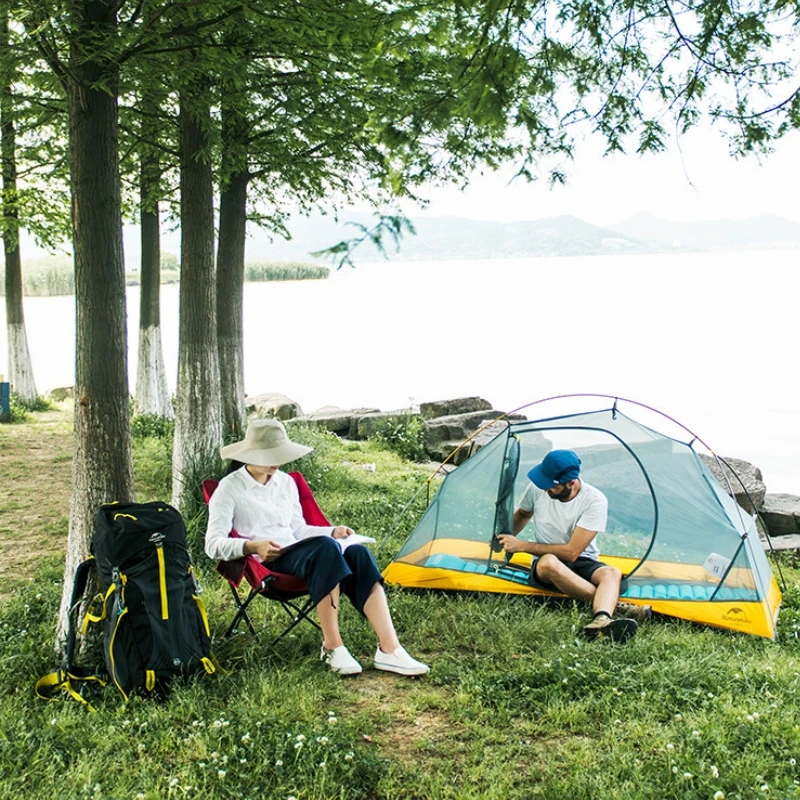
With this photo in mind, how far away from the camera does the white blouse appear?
3.88 metres

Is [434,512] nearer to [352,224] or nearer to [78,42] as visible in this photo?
[352,224]

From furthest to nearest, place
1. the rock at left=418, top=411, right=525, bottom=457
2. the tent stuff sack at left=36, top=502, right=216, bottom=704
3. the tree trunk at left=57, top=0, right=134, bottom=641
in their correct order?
the rock at left=418, top=411, right=525, bottom=457 → the tree trunk at left=57, top=0, right=134, bottom=641 → the tent stuff sack at left=36, top=502, right=216, bottom=704

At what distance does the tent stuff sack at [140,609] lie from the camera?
3369mm

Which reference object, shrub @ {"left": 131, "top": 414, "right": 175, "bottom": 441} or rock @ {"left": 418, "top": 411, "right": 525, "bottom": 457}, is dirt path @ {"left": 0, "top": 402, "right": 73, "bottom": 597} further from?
rock @ {"left": 418, "top": 411, "right": 525, "bottom": 457}

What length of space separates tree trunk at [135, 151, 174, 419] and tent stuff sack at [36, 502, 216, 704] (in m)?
7.99

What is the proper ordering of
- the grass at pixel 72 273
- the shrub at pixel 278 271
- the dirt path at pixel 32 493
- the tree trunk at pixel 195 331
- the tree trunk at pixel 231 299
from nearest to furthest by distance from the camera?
the dirt path at pixel 32 493 < the tree trunk at pixel 195 331 < the tree trunk at pixel 231 299 < the grass at pixel 72 273 < the shrub at pixel 278 271

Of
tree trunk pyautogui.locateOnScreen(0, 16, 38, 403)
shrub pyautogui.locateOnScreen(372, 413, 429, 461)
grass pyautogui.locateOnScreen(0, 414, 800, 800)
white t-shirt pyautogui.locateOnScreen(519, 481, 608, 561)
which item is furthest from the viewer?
tree trunk pyautogui.locateOnScreen(0, 16, 38, 403)

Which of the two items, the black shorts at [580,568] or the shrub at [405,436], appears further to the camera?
the shrub at [405,436]

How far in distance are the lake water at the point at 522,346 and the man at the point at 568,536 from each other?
1049 millimetres

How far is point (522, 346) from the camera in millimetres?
29219

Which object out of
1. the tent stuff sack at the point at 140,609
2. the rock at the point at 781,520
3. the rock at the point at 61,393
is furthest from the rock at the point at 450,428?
the rock at the point at 61,393

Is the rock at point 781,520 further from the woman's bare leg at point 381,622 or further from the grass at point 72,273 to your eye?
the grass at point 72,273

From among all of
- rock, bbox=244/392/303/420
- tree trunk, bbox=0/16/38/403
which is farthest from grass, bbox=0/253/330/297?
rock, bbox=244/392/303/420

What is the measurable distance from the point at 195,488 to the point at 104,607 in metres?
3.01
